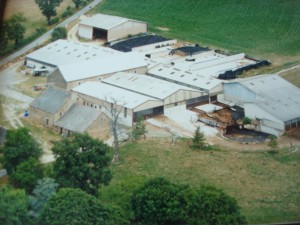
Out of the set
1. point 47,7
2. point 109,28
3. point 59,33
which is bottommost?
point 59,33

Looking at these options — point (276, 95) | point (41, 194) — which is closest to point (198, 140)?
point (276, 95)

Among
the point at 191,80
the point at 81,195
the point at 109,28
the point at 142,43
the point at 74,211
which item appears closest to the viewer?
the point at 74,211

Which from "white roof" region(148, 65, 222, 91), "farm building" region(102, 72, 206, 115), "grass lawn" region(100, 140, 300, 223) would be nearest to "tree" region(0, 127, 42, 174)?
"grass lawn" region(100, 140, 300, 223)

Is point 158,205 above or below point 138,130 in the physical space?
below

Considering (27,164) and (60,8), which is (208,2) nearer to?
(60,8)

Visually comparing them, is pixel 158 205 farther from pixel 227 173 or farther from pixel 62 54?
pixel 62 54

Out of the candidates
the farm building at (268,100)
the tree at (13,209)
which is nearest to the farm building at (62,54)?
the farm building at (268,100)

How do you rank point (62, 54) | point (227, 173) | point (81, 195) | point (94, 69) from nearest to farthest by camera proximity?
1. point (81, 195)
2. point (227, 173)
3. point (94, 69)
4. point (62, 54)

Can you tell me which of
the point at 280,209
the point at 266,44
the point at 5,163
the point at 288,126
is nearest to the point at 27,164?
the point at 5,163
